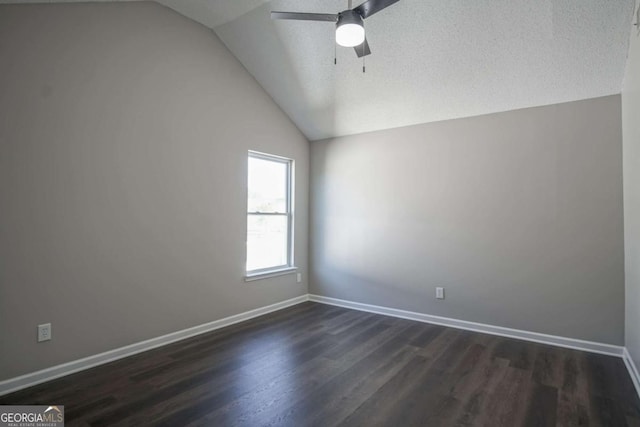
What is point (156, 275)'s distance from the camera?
3246mm

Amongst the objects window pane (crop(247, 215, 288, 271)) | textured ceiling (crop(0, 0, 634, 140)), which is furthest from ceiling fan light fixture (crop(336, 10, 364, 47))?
window pane (crop(247, 215, 288, 271))

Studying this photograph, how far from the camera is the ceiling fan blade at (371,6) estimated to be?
211cm

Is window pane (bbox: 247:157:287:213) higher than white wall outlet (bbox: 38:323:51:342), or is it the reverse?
window pane (bbox: 247:157:287:213)

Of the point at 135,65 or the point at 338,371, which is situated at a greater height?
the point at 135,65

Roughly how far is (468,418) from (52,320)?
3027mm

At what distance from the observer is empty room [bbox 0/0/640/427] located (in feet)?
7.79

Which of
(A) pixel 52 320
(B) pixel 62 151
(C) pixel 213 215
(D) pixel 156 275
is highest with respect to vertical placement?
(B) pixel 62 151

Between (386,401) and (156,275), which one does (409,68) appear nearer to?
(386,401)

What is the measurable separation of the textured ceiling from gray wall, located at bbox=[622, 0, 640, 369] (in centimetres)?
27

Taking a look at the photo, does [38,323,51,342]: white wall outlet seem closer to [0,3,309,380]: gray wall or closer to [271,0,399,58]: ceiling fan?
[0,3,309,380]: gray wall

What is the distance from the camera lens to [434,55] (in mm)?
3240

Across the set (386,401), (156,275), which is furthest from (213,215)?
(386,401)

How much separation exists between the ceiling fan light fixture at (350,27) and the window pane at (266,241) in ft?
8.42

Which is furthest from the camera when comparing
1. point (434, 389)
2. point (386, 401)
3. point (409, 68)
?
point (409, 68)
